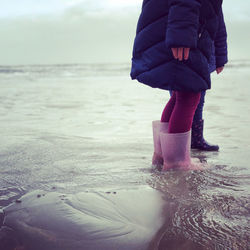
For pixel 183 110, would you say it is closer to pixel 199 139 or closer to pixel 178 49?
pixel 178 49

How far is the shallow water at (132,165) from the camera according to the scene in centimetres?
134

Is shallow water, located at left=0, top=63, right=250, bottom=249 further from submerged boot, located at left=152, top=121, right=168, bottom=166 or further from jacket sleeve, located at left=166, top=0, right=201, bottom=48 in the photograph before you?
jacket sleeve, located at left=166, top=0, right=201, bottom=48

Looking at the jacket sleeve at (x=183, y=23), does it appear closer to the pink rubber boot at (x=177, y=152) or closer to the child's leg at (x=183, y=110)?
the child's leg at (x=183, y=110)

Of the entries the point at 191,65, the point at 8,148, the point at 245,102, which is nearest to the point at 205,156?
the point at 191,65

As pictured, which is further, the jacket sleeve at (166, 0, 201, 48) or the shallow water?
the jacket sleeve at (166, 0, 201, 48)

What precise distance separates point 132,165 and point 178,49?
2.89ft

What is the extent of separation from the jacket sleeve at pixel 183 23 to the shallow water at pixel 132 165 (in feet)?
2.55

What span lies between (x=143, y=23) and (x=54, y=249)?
1317mm

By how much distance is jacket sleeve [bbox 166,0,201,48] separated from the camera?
1.67 metres

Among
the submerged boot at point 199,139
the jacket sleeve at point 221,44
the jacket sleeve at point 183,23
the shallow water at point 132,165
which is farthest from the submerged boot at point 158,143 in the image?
the jacket sleeve at point 183,23

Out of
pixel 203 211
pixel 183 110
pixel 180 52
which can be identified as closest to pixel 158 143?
pixel 183 110

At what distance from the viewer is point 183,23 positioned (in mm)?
1670

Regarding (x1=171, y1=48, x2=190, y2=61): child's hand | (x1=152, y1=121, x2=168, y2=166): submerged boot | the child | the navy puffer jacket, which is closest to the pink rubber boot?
the child

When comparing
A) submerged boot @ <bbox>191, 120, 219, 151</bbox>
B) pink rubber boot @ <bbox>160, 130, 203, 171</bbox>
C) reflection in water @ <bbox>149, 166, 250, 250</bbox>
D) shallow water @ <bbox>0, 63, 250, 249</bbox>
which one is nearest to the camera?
reflection in water @ <bbox>149, 166, 250, 250</bbox>
